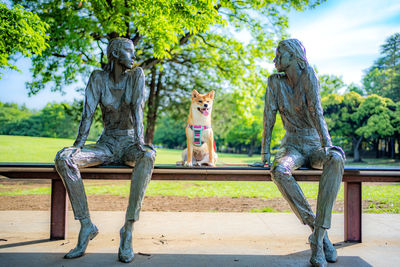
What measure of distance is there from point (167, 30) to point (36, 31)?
2.21 metres

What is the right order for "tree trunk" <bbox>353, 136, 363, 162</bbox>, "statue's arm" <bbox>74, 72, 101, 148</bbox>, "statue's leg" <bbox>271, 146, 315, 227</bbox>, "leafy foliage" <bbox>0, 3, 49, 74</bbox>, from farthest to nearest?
"tree trunk" <bbox>353, 136, 363, 162</bbox> < "leafy foliage" <bbox>0, 3, 49, 74</bbox> < "statue's arm" <bbox>74, 72, 101, 148</bbox> < "statue's leg" <bbox>271, 146, 315, 227</bbox>

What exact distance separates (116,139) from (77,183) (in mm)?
617

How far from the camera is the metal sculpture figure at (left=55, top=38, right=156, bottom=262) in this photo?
2609 mm

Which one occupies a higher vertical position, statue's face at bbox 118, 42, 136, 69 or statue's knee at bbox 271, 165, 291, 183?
statue's face at bbox 118, 42, 136, 69

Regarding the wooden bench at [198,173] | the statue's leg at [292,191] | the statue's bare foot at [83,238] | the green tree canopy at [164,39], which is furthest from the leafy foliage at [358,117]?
the statue's bare foot at [83,238]

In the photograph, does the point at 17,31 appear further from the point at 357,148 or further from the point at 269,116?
the point at 357,148

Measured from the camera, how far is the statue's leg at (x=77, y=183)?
258 centimetres

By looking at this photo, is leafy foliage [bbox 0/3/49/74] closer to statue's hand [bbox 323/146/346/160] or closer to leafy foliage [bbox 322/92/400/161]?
statue's hand [bbox 323/146/346/160]

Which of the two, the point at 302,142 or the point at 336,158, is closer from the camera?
the point at 336,158

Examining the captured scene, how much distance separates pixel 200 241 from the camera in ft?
11.2

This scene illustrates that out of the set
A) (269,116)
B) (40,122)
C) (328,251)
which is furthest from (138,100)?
(40,122)

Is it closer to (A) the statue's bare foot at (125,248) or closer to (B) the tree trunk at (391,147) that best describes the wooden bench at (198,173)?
(A) the statue's bare foot at (125,248)

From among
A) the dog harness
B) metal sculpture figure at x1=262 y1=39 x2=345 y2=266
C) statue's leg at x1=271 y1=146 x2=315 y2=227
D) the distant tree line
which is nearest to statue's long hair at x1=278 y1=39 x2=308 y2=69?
metal sculpture figure at x1=262 y1=39 x2=345 y2=266

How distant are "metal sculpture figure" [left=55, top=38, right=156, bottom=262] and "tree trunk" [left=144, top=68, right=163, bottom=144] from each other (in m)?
6.13
